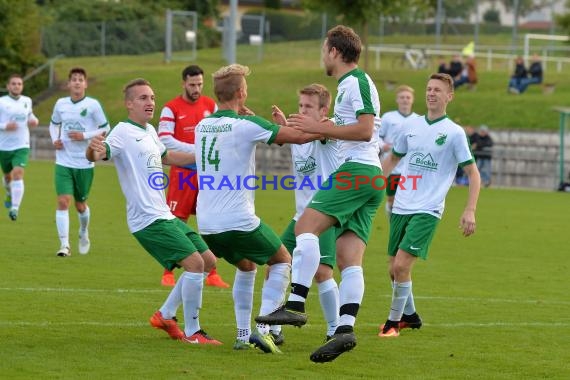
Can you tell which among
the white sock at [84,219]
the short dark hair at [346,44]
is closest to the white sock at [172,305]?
the short dark hair at [346,44]

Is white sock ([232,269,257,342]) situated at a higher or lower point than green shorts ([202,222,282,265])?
lower

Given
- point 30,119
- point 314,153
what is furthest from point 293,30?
point 314,153

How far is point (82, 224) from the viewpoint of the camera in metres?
15.6

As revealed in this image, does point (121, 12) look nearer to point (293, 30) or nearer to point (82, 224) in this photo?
point (293, 30)

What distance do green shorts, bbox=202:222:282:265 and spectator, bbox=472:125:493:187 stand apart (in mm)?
26673

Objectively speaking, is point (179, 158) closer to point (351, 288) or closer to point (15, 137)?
point (351, 288)

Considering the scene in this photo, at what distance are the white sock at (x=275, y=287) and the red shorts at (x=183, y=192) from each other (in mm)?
4505

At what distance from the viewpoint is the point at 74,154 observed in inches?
612

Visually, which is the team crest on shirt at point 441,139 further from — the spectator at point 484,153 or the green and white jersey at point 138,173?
the spectator at point 484,153

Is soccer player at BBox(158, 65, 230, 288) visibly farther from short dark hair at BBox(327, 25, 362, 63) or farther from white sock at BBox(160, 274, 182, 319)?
A: short dark hair at BBox(327, 25, 362, 63)

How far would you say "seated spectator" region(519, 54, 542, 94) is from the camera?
42.9m

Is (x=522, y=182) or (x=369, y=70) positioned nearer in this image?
(x=522, y=182)

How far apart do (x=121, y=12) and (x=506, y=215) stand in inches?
1685

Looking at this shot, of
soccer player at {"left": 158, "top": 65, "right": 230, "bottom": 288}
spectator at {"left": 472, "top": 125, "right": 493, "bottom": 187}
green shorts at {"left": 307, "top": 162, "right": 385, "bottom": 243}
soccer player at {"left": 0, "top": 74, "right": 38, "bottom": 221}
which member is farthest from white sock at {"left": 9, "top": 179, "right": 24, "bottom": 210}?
spectator at {"left": 472, "top": 125, "right": 493, "bottom": 187}
